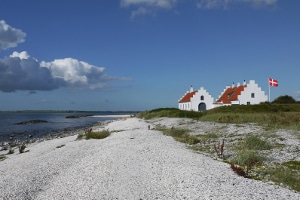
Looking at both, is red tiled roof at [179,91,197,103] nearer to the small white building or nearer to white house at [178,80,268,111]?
white house at [178,80,268,111]

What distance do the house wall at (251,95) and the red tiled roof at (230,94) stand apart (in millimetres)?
1246

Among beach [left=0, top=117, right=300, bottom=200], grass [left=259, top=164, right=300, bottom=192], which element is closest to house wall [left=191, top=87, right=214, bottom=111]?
beach [left=0, top=117, right=300, bottom=200]

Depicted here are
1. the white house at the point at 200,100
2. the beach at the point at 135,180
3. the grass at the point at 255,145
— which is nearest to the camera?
the beach at the point at 135,180

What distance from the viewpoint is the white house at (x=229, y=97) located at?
65312 millimetres

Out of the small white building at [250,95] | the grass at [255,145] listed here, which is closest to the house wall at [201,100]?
the small white building at [250,95]

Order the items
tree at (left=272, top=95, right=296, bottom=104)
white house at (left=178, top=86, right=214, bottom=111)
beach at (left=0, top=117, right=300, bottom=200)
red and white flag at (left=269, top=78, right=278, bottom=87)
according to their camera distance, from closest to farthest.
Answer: beach at (left=0, top=117, right=300, bottom=200) < red and white flag at (left=269, top=78, right=278, bottom=87) < tree at (left=272, top=95, right=296, bottom=104) < white house at (left=178, top=86, right=214, bottom=111)

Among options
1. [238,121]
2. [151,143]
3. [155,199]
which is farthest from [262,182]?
[238,121]

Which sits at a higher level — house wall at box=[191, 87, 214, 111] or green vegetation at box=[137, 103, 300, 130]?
house wall at box=[191, 87, 214, 111]

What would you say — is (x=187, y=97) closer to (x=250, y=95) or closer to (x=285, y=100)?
(x=250, y=95)

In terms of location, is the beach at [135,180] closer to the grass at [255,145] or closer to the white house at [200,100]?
the grass at [255,145]

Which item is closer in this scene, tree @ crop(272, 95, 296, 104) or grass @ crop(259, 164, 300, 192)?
grass @ crop(259, 164, 300, 192)

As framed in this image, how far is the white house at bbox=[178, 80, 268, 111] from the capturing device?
214 feet

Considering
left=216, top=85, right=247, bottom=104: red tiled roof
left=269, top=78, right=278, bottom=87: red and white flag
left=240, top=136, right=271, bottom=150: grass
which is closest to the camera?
left=240, top=136, right=271, bottom=150: grass

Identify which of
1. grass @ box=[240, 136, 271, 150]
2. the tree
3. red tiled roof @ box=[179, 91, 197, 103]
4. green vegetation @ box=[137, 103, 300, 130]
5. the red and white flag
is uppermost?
the red and white flag
